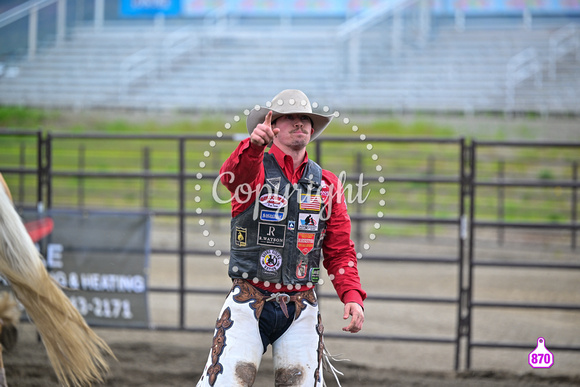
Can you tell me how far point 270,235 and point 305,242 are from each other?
0.15 metres

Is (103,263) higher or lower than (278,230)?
lower

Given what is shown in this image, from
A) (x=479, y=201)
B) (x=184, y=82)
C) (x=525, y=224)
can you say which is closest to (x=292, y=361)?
(x=525, y=224)

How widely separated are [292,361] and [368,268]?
647cm

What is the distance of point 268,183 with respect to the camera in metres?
2.53

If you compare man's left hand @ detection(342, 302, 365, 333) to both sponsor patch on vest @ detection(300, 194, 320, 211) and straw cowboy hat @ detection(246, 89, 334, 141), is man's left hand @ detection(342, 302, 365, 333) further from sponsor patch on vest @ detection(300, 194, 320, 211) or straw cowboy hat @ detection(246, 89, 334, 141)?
straw cowboy hat @ detection(246, 89, 334, 141)

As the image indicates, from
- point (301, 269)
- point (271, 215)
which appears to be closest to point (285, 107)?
point (271, 215)

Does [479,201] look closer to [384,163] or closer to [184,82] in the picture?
[384,163]

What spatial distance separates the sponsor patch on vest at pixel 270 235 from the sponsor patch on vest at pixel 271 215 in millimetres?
24

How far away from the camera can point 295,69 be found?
18375 mm

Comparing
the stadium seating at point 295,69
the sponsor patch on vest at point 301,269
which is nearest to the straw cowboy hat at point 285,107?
the sponsor patch on vest at point 301,269

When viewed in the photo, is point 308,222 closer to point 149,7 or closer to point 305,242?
point 305,242

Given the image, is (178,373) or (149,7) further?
(149,7)

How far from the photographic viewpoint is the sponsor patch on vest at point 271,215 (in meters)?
2.56

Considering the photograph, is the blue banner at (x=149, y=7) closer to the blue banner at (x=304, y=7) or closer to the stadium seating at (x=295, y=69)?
the blue banner at (x=304, y=7)
